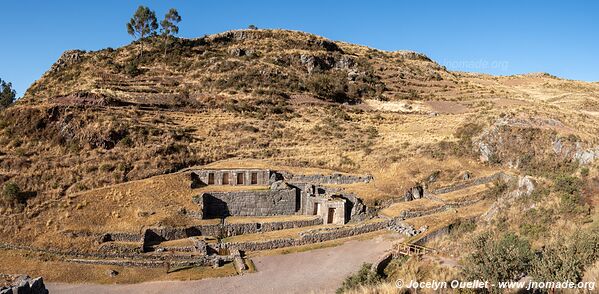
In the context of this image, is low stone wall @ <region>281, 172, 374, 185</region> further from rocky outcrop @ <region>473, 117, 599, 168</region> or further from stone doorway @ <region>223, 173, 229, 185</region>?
rocky outcrop @ <region>473, 117, 599, 168</region>

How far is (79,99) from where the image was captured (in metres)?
51.2

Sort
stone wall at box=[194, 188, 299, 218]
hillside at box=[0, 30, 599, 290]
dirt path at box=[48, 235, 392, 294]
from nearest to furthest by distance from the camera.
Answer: dirt path at box=[48, 235, 392, 294]
hillside at box=[0, 30, 599, 290]
stone wall at box=[194, 188, 299, 218]

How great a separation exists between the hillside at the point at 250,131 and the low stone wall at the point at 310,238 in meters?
3.39

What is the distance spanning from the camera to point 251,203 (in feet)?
116

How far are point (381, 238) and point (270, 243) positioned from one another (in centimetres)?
784

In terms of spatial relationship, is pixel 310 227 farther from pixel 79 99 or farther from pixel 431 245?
pixel 79 99

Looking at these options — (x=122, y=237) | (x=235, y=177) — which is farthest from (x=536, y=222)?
(x=122, y=237)

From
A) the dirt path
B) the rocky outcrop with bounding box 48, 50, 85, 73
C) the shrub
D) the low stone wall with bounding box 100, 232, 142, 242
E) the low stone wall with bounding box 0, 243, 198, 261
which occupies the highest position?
the rocky outcrop with bounding box 48, 50, 85, 73

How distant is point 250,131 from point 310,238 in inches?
950

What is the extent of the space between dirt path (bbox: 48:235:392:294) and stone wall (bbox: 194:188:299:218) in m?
6.87

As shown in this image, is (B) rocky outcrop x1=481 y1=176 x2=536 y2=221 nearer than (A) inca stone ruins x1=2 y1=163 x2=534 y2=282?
No

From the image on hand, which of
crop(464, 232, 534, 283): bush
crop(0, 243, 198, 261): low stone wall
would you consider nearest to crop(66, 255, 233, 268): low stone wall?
crop(0, 243, 198, 261): low stone wall

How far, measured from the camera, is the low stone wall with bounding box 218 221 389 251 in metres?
29.5

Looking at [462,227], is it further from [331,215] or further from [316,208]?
[316,208]
